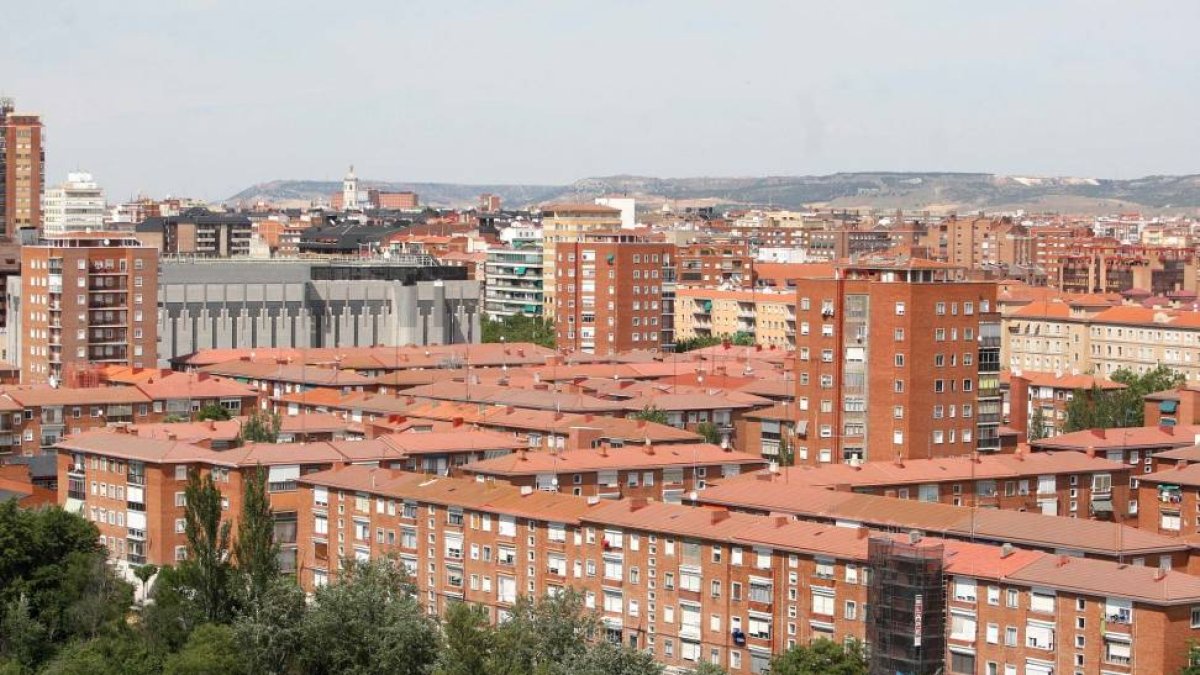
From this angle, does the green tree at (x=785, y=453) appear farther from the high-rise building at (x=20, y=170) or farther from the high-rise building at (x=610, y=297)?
the high-rise building at (x=20, y=170)

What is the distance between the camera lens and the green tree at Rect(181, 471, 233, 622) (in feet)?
113

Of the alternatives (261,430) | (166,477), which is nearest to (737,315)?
(261,430)

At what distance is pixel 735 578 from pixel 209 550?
8.18 meters

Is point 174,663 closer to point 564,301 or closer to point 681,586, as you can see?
point 681,586

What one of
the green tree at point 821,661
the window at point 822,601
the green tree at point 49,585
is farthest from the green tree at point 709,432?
the green tree at point 821,661

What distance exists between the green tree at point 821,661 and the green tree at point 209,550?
9.30 meters

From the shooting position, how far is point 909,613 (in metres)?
28.6

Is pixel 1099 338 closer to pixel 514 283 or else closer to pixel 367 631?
pixel 514 283

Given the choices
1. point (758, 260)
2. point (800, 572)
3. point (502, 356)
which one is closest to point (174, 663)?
point (800, 572)

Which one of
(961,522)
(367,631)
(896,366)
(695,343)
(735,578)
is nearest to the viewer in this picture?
(367,631)

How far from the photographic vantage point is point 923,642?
28.5 meters

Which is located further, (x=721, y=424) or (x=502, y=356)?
(x=502, y=356)

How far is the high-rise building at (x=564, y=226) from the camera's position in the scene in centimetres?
8375

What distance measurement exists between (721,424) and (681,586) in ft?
64.8
